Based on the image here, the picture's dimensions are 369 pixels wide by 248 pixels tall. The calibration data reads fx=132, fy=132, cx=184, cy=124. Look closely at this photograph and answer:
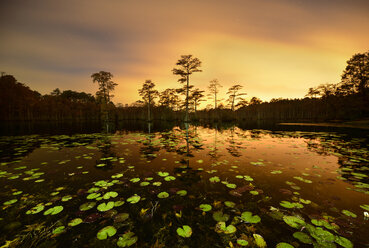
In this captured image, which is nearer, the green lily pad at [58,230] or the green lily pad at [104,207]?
the green lily pad at [58,230]

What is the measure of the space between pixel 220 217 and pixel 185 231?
0.74m

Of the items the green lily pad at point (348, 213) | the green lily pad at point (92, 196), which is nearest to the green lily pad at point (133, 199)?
the green lily pad at point (92, 196)

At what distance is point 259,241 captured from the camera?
193 centimetres

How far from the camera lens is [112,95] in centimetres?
3042

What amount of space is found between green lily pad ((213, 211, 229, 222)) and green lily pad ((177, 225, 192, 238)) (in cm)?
58

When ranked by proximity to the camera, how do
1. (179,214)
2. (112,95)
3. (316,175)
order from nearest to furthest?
(179,214)
(316,175)
(112,95)

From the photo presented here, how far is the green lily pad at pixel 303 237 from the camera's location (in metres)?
1.94

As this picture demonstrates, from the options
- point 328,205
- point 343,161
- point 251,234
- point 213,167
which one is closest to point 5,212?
point 251,234

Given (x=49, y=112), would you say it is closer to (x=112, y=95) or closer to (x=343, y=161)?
(x=112, y=95)

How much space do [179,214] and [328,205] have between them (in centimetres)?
320

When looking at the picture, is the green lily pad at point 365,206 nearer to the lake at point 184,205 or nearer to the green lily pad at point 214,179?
the lake at point 184,205

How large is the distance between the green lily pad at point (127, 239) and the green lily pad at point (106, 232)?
16 centimetres

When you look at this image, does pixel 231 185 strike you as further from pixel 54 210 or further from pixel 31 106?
pixel 31 106

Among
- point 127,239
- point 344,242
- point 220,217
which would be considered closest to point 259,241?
point 220,217
